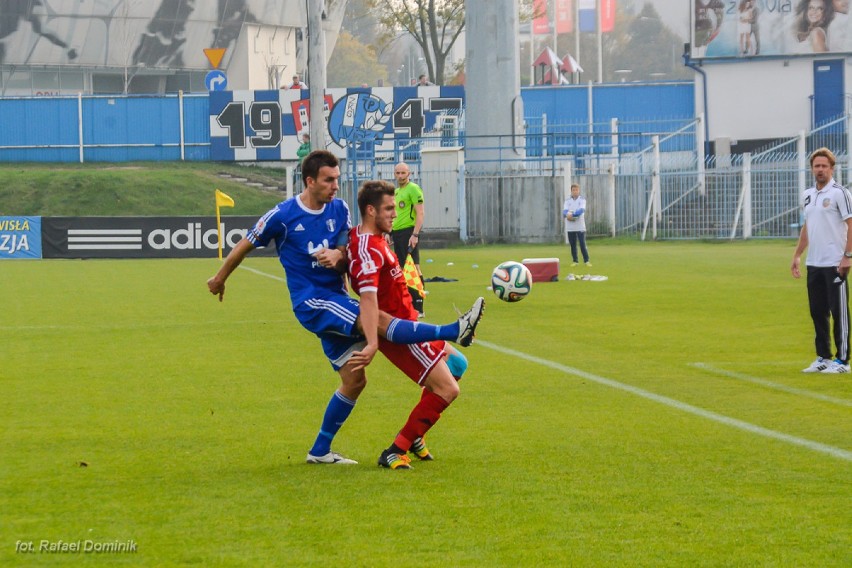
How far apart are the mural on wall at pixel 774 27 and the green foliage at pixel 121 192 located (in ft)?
57.0

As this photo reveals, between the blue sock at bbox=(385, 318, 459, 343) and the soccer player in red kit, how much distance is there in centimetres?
12

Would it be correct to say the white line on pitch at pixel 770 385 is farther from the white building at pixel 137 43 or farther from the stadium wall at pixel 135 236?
the white building at pixel 137 43

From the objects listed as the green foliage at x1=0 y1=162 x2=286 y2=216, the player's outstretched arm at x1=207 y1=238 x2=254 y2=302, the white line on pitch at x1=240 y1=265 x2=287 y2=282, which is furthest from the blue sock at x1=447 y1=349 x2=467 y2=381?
the green foliage at x1=0 y1=162 x2=286 y2=216

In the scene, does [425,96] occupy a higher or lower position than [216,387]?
higher

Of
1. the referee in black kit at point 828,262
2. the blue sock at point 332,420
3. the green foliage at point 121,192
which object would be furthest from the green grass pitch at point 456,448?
the green foliage at point 121,192

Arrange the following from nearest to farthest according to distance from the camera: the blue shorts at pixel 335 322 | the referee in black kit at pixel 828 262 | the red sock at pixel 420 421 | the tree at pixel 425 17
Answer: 1. the blue shorts at pixel 335 322
2. the red sock at pixel 420 421
3. the referee in black kit at pixel 828 262
4. the tree at pixel 425 17

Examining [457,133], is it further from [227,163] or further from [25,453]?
[25,453]

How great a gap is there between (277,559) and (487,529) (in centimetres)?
106

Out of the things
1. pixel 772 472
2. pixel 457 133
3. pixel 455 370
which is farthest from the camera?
pixel 457 133

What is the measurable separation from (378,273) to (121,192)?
1557 inches

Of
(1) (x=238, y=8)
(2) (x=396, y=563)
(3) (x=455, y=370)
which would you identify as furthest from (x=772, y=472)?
(1) (x=238, y=8)

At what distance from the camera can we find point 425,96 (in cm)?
5078

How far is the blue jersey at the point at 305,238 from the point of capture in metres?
7.72

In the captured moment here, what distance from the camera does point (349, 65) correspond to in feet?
411
